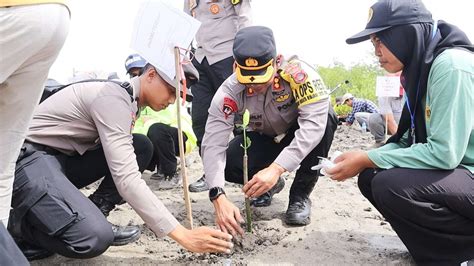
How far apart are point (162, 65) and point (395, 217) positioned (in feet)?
4.39

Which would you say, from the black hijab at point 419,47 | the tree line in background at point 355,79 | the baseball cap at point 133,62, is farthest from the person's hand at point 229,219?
the tree line in background at point 355,79

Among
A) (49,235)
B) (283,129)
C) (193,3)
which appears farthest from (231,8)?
(49,235)

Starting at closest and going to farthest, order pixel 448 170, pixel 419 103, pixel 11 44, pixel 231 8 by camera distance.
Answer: pixel 11 44 < pixel 448 170 < pixel 419 103 < pixel 231 8

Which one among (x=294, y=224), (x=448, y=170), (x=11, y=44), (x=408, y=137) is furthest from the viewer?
(x=294, y=224)

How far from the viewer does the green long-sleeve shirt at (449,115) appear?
76.4 inches

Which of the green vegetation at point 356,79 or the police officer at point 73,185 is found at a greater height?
the police officer at point 73,185

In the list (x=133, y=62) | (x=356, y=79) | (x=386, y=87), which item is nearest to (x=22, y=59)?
(x=133, y=62)

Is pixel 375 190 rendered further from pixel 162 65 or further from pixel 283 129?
pixel 162 65

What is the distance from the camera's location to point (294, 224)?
2.86 metres

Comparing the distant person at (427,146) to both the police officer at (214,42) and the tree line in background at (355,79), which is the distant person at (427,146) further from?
the tree line in background at (355,79)

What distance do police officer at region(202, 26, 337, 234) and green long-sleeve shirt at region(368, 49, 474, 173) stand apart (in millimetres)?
718

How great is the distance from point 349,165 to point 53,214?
1421 mm

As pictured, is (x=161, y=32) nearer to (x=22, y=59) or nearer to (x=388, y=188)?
(x=22, y=59)

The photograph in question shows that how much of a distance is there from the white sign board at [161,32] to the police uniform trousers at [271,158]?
946mm
